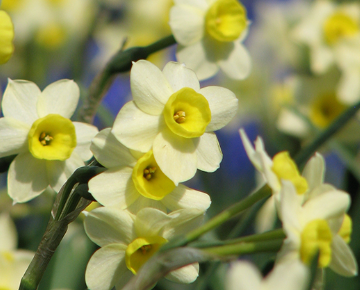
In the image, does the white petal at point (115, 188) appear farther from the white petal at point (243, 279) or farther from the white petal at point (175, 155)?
the white petal at point (243, 279)

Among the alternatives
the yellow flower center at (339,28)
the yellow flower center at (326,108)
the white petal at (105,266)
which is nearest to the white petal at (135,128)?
the white petal at (105,266)

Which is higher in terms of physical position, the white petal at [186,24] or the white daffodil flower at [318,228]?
the white petal at [186,24]

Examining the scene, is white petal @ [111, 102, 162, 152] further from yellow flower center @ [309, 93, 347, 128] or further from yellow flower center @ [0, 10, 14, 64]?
yellow flower center @ [309, 93, 347, 128]

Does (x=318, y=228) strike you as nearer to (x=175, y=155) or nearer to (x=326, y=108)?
(x=175, y=155)

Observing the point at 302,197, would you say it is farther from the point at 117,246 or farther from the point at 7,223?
the point at 7,223

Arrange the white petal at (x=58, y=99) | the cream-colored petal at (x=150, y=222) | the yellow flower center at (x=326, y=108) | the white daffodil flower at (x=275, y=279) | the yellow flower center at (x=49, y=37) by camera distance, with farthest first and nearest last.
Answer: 1. the yellow flower center at (x=49, y=37)
2. the yellow flower center at (x=326, y=108)
3. the white petal at (x=58, y=99)
4. the cream-colored petal at (x=150, y=222)
5. the white daffodil flower at (x=275, y=279)

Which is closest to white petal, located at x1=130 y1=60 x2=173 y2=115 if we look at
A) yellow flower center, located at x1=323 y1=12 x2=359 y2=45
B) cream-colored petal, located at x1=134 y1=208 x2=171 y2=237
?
cream-colored petal, located at x1=134 y1=208 x2=171 y2=237
